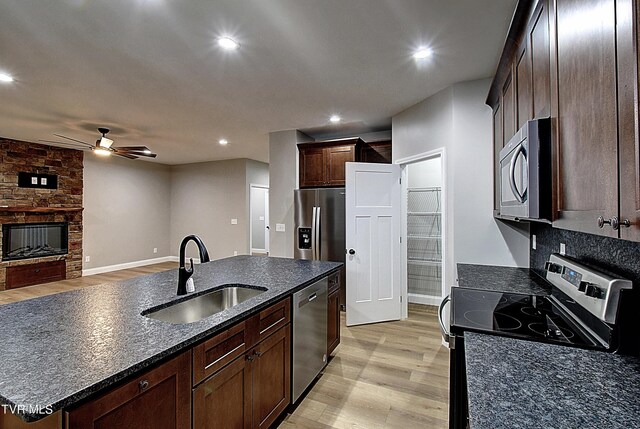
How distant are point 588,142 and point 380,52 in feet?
6.44

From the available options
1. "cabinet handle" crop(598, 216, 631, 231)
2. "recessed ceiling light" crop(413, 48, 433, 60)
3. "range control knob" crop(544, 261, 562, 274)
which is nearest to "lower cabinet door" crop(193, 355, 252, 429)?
"cabinet handle" crop(598, 216, 631, 231)

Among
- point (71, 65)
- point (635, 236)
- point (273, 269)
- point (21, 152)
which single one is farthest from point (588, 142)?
point (21, 152)

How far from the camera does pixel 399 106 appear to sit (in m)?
3.78

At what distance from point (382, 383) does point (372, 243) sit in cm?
165

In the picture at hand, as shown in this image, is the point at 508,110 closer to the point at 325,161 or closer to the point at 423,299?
the point at 325,161

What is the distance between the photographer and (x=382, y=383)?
2.50 metres

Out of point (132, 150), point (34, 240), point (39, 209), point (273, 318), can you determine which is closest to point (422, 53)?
point (273, 318)

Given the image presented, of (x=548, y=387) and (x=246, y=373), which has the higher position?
(x=548, y=387)

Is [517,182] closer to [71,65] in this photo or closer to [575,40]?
[575,40]

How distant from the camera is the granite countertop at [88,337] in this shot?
89 cm

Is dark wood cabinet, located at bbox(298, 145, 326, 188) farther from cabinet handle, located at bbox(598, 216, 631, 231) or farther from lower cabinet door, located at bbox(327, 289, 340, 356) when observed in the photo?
cabinet handle, located at bbox(598, 216, 631, 231)

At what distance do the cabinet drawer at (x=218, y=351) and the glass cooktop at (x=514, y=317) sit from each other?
1044 mm

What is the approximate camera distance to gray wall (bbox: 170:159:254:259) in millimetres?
7426

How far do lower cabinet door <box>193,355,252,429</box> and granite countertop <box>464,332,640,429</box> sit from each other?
3.53 ft
